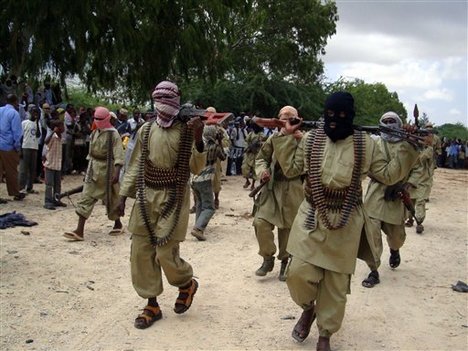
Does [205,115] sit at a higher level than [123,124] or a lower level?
higher

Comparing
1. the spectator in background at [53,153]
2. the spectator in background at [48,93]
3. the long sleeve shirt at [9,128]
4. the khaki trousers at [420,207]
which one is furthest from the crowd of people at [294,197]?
the spectator in background at [48,93]

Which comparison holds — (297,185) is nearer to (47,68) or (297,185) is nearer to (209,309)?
(209,309)

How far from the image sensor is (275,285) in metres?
6.53

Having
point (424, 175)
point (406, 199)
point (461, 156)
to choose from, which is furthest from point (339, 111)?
point (461, 156)

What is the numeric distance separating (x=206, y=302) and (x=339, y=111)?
246 cm

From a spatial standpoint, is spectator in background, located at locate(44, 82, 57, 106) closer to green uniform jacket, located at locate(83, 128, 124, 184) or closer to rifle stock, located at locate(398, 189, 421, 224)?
green uniform jacket, located at locate(83, 128, 124, 184)

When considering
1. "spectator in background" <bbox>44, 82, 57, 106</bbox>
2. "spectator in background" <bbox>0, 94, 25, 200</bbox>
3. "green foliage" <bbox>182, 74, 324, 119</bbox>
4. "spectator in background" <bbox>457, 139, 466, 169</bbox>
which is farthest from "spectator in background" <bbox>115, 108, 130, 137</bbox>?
"spectator in background" <bbox>457, 139, 466, 169</bbox>

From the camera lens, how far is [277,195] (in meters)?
6.49

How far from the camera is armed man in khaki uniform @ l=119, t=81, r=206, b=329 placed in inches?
197

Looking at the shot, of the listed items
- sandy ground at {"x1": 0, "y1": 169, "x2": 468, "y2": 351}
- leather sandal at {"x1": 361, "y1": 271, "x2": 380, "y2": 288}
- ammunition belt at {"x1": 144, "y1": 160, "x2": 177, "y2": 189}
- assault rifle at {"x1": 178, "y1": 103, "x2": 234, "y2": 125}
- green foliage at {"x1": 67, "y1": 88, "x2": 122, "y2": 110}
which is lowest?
sandy ground at {"x1": 0, "y1": 169, "x2": 468, "y2": 351}

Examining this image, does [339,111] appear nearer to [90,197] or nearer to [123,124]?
[90,197]

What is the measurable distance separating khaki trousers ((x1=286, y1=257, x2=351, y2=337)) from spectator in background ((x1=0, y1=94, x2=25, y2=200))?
790 cm

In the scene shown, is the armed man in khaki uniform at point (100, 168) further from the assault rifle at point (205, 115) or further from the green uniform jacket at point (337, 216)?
the green uniform jacket at point (337, 216)

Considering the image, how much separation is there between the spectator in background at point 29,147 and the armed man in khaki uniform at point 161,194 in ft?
24.9
